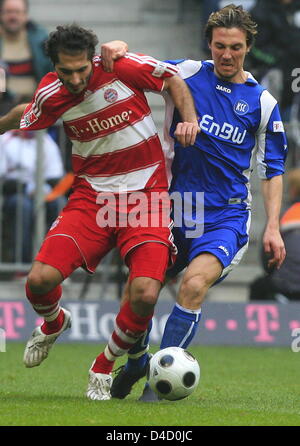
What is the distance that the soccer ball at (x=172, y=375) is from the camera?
6.77m

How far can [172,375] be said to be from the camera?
6.75 m

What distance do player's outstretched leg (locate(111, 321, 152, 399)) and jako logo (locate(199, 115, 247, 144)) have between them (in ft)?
4.31

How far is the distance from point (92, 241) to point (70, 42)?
126 cm

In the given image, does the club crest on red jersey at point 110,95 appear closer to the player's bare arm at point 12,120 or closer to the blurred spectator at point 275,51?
the player's bare arm at point 12,120

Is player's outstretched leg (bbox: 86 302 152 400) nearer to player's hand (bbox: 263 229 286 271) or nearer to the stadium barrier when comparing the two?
player's hand (bbox: 263 229 286 271)

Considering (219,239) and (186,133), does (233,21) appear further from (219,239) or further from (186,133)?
(219,239)

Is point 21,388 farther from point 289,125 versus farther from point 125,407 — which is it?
point 289,125

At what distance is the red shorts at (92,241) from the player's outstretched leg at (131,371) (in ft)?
1.92

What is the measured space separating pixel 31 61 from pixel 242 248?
6912 mm

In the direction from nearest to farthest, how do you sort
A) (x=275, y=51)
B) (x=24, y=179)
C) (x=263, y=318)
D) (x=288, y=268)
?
(x=288, y=268), (x=263, y=318), (x=24, y=179), (x=275, y=51)

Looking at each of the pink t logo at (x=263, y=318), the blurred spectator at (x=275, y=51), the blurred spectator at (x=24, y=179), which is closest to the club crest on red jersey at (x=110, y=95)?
the pink t logo at (x=263, y=318)

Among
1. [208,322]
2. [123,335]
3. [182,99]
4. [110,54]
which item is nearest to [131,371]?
[123,335]

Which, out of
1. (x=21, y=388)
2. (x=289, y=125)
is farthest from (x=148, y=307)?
(x=289, y=125)
